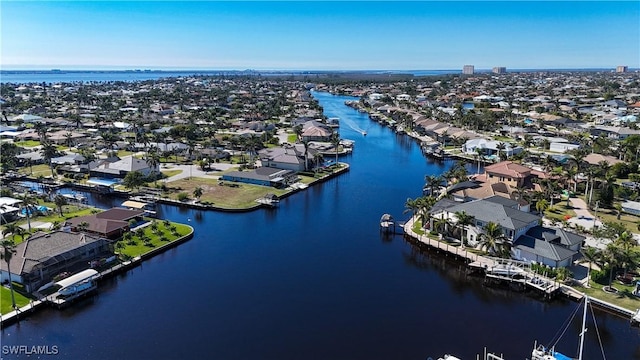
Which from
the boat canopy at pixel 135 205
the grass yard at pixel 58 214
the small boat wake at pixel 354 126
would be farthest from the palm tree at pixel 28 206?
the small boat wake at pixel 354 126

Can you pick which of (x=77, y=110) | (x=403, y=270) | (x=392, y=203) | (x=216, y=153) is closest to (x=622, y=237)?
(x=403, y=270)

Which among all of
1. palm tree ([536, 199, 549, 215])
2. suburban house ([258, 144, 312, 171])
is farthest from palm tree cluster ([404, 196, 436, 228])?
suburban house ([258, 144, 312, 171])

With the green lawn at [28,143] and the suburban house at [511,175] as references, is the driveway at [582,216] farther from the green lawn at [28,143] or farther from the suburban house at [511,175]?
the green lawn at [28,143]

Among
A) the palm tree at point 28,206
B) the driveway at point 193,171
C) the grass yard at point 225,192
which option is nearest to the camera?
the palm tree at point 28,206

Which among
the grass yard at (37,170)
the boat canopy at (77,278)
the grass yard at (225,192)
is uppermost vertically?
the grass yard at (37,170)

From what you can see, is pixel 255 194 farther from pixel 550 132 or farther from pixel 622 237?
pixel 550 132

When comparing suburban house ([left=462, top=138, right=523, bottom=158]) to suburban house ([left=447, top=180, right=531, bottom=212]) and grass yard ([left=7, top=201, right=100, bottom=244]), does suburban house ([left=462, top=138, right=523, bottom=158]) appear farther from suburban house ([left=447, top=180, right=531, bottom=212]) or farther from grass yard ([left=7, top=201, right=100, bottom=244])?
grass yard ([left=7, top=201, right=100, bottom=244])

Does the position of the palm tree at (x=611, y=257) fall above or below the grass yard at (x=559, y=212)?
above

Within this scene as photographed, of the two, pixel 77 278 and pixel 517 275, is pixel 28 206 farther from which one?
pixel 517 275
